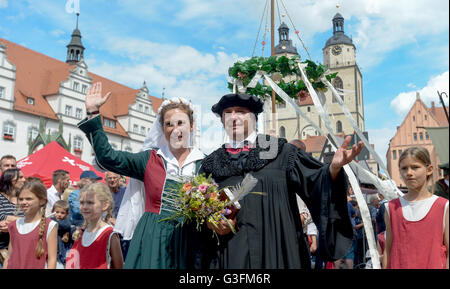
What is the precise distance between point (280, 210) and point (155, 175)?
106cm

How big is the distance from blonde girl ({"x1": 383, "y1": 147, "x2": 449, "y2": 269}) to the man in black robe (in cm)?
49

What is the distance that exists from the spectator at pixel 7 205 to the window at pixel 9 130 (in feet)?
105

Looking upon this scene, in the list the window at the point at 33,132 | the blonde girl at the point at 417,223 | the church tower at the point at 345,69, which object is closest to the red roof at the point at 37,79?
the window at the point at 33,132

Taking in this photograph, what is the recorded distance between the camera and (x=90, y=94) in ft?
10.0

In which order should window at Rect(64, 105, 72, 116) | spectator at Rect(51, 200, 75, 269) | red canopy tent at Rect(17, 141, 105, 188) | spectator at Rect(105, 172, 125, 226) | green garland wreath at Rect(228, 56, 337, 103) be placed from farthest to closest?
window at Rect(64, 105, 72, 116)
red canopy tent at Rect(17, 141, 105, 188)
spectator at Rect(105, 172, 125, 226)
green garland wreath at Rect(228, 56, 337, 103)
spectator at Rect(51, 200, 75, 269)

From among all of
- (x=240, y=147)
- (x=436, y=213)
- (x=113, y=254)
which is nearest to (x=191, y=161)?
(x=240, y=147)

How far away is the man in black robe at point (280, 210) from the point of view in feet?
8.17

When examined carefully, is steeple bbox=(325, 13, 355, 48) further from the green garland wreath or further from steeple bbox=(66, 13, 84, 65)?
the green garland wreath

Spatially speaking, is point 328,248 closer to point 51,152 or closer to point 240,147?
point 240,147

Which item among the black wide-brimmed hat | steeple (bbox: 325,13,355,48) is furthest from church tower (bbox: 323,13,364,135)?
the black wide-brimmed hat

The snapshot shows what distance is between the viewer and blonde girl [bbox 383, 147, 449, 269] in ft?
8.49

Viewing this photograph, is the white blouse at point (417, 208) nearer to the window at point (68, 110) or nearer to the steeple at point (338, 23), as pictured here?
the window at point (68, 110)

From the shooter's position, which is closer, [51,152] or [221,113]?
[221,113]

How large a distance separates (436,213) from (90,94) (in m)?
2.79
